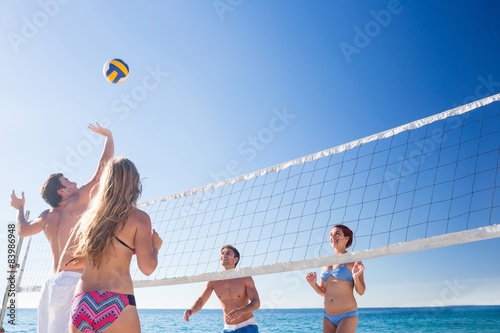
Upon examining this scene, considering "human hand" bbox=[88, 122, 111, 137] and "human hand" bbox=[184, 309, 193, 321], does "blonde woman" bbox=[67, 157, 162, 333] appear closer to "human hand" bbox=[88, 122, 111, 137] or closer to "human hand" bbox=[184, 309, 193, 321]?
"human hand" bbox=[88, 122, 111, 137]

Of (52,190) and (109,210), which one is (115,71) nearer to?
(52,190)

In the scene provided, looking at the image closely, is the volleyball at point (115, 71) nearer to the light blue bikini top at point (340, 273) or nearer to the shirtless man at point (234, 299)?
the shirtless man at point (234, 299)

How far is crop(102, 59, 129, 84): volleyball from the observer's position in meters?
6.15

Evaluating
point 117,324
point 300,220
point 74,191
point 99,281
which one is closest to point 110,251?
point 99,281

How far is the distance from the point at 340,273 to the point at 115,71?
3.67 meters

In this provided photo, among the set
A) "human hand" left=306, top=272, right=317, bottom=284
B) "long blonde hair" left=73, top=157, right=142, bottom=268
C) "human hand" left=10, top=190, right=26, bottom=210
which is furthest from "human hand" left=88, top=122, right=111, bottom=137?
"human hand" left=306, top=272, right=317, bottom=284

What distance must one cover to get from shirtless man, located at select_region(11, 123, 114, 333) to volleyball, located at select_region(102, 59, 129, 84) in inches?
91.3

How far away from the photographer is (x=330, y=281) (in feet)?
14.7

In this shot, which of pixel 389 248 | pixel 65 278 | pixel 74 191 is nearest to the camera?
pixel 65 278

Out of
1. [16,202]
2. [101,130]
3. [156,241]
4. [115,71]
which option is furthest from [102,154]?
[115,71]

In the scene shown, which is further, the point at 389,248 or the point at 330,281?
the point at 330,281

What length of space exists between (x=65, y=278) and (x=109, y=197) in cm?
107

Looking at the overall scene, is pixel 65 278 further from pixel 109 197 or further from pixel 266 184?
pixel 266 184

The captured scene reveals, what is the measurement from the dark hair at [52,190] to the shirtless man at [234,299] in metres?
1.57
